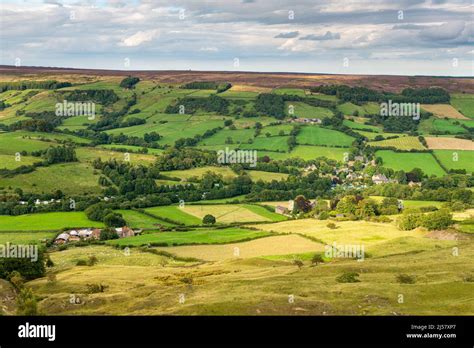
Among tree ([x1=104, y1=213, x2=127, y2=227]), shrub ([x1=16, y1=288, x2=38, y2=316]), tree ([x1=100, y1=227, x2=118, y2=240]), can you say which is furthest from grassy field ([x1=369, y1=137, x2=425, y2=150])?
shrub ([x1=16, y1=288, x2=38, y2=316])

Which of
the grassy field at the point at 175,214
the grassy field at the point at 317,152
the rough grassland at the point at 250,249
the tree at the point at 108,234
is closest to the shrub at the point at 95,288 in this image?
the rough grassland at the point at 250,249

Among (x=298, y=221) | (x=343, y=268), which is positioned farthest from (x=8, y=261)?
(x=298, y=221)

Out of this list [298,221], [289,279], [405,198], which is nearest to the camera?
[289,279]

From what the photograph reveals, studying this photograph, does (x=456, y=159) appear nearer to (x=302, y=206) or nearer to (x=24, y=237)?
(x=302, y=206)

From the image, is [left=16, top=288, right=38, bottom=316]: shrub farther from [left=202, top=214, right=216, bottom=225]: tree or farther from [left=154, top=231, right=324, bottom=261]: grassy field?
[left=202, top=214, right=216, bottom=225]: tree

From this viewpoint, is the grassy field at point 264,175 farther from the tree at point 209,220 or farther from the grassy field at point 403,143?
the grassy field at point 403,143
